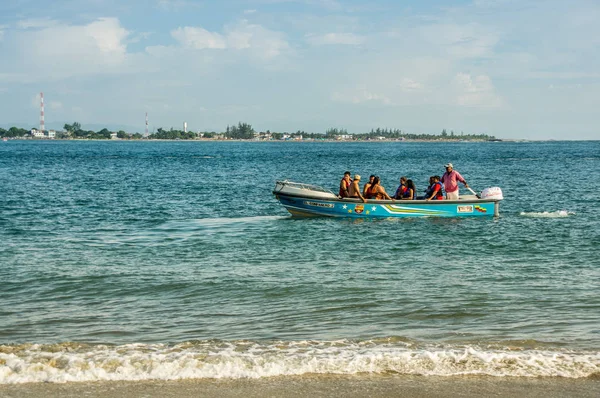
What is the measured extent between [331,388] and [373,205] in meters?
17.1

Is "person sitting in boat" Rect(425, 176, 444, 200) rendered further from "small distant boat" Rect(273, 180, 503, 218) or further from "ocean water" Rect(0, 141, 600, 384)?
"ocean water" Rect(0, 141, 600, 384)

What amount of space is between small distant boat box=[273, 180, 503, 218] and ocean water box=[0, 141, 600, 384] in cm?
49

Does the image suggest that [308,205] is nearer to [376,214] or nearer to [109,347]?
[376,214]

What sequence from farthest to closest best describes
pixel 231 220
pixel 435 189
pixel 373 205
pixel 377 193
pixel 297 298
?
pixel 231 220
pixel 377 193
pixel 435 189
pixel 373 205
pixel 297 298

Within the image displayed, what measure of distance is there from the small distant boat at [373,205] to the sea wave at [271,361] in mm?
15249

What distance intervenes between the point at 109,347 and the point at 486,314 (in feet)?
18.9

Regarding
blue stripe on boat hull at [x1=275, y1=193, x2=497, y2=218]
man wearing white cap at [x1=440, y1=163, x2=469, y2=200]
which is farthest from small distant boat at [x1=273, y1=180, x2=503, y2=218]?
man wearing white cap at [x1=440, y1=163, x2=469, y2=200]

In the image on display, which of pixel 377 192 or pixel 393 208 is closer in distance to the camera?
pixel 393 208

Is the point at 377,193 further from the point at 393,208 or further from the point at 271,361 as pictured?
the point at 271,361

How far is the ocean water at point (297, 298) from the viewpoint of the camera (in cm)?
818

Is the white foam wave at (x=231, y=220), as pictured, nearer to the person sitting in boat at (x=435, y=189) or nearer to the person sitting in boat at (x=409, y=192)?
the person sitting in boat at (x=409, y=192)

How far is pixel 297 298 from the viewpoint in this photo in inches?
485

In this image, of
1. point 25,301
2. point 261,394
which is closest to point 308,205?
point 25,301

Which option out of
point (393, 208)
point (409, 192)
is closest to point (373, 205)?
point (393, 208)
